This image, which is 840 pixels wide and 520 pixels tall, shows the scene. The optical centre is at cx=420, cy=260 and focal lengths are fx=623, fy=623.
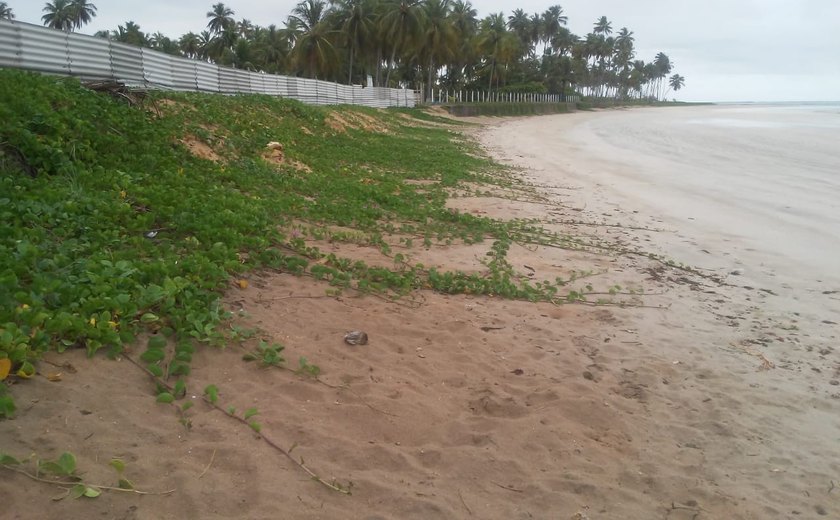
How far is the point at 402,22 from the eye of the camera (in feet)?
166

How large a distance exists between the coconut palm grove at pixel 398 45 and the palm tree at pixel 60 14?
0.13m

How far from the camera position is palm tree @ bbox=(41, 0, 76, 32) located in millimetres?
80500

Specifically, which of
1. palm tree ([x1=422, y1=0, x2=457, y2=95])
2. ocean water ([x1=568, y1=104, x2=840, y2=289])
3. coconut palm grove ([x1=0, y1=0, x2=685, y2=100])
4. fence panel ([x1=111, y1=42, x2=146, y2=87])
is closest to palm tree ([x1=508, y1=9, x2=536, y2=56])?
coconut palm grove ([x1=0, y1=0, x2=685, y2=100])

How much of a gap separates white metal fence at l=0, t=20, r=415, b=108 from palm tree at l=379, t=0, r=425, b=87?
1088 inches

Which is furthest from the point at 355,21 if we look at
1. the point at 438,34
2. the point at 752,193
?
the point at 752,193

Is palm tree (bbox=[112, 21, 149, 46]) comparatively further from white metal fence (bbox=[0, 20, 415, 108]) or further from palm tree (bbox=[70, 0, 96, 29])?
white metal fence (bbox=[0, 20, 415, 108])

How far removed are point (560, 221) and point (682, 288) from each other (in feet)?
12.4

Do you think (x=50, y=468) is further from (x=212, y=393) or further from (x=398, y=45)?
(x=398, y=45)

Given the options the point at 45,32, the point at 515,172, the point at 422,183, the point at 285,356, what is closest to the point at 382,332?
the point at 285,356

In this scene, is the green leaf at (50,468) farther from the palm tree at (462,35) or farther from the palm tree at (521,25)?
the palm tree at (521,25)

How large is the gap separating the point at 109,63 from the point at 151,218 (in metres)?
9.12

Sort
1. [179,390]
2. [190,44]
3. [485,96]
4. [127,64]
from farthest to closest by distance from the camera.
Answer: [485,96] → [190,44] → [127,64] → [179,390]

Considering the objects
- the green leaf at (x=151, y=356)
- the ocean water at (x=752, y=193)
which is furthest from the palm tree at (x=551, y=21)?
the green leaf at (x=151, y=356)

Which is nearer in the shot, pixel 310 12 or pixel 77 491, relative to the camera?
pixel 77 491
